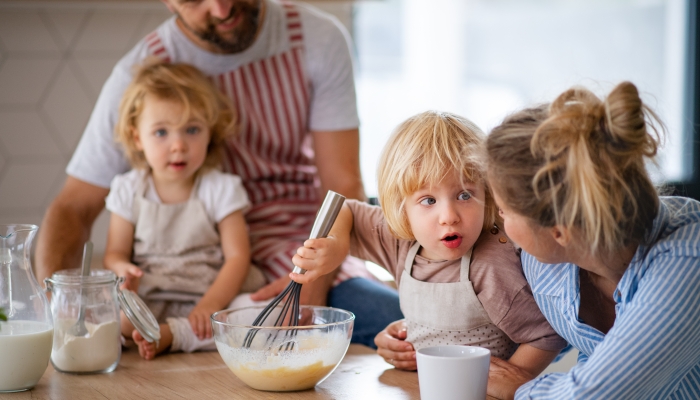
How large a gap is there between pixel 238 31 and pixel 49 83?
796 millimetres

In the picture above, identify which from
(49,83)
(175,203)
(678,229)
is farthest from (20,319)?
(49,83)

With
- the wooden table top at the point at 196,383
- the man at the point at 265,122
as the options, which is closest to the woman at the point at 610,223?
the wooden table top at the point at 196,383

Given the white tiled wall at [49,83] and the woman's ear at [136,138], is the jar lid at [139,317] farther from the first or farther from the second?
the white tiled wall at [49,83]

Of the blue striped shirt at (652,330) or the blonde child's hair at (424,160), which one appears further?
the blonde child's hair at (424,160)

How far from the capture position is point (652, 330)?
2.50 feet

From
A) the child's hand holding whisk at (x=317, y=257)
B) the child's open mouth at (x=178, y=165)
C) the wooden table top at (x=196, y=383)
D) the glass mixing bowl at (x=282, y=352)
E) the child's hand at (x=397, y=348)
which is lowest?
the wooden table top at (x=196, y=383)

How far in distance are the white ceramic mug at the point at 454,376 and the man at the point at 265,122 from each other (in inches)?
25.4

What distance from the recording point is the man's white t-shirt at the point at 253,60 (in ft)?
5.22

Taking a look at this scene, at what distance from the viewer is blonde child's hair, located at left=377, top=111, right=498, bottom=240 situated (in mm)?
976

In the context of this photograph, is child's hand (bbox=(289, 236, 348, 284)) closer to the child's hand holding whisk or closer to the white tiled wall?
the child's hand holding whisk

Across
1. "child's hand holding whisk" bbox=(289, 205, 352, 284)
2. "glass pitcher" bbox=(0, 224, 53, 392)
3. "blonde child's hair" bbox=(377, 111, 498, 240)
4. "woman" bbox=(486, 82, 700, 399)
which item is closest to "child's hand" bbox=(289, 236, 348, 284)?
"child's hand holding whisk" bbox=(289, 205, 352, 284)

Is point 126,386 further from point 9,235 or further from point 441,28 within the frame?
point 441,28

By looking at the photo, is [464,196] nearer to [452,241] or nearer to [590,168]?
[452,241]

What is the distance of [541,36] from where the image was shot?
2.81 metres
